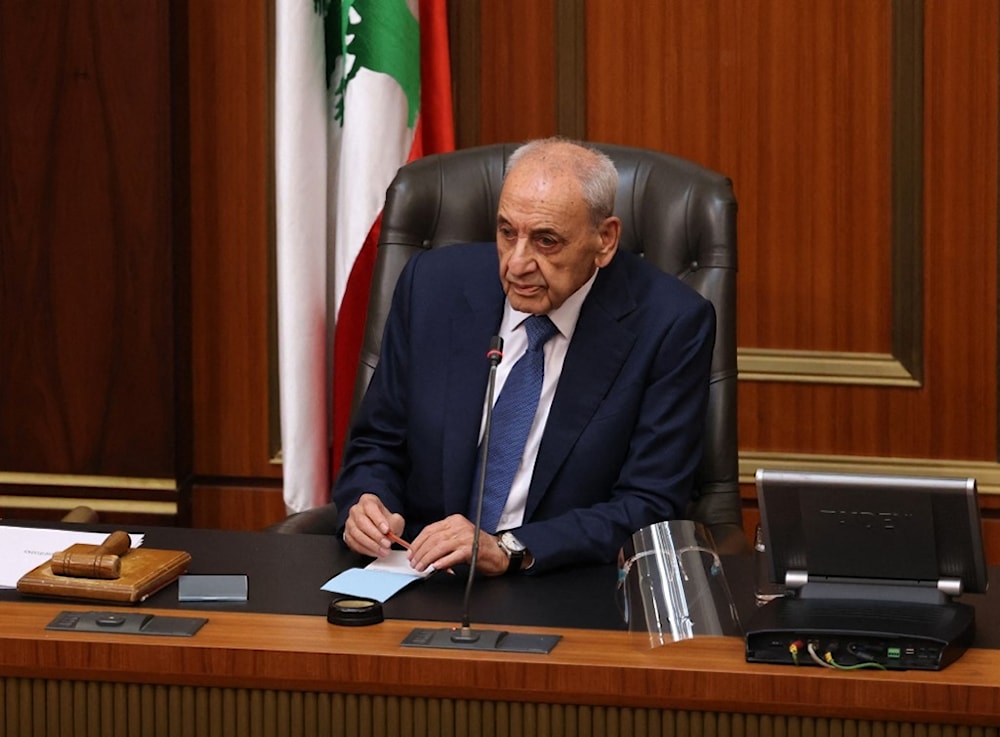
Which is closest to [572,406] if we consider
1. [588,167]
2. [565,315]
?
[565,315]

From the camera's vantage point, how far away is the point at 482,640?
6.07ft

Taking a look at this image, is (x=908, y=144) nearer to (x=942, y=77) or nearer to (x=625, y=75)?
(x=942, y=77)

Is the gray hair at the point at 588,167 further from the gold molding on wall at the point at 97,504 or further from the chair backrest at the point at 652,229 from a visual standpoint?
the gold molding on wall at the point at 97,504

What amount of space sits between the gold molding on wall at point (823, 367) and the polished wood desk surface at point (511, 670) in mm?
1700

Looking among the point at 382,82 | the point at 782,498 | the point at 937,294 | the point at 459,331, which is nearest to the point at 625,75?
the point at 382,82

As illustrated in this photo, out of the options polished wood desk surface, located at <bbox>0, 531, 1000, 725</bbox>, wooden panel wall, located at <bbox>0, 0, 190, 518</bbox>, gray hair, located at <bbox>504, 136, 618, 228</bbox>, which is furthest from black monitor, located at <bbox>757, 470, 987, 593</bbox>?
wooden panel wall, located at <bbox>0, 0, 190, 518</bbox>

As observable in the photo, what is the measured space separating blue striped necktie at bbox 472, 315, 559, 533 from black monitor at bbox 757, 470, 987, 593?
694 mm

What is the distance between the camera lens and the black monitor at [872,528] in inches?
70.8

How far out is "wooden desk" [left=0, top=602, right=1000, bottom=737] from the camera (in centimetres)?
175

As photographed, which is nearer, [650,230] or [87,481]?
[650,230]

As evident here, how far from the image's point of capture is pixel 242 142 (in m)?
3.70

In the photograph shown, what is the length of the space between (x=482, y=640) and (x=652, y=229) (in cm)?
111

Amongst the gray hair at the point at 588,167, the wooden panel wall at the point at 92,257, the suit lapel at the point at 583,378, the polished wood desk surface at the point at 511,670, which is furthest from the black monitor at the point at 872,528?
the wooden panel wall at the point at 92,257

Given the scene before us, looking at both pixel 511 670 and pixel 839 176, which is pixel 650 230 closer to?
pixel 839 176
